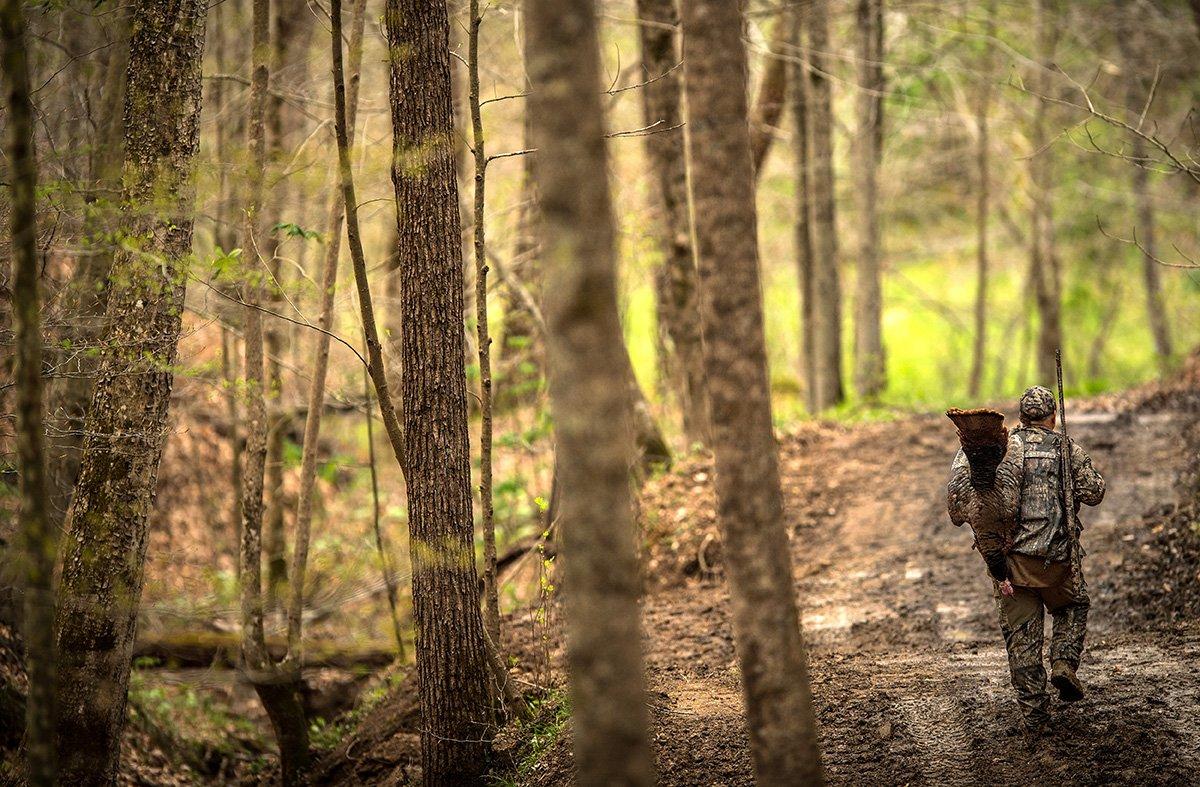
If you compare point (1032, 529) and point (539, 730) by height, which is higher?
point (1032, 529)

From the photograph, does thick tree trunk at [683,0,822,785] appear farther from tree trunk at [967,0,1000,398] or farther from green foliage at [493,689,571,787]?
tree trunk at [967,0,1000,398]

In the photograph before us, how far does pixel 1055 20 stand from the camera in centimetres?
1574

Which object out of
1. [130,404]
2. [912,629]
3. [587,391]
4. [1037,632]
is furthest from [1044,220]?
[587,391]

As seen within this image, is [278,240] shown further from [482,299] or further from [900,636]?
[900,636]

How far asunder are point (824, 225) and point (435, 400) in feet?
37.0

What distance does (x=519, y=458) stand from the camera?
43.6 feet

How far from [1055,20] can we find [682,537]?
452 inches

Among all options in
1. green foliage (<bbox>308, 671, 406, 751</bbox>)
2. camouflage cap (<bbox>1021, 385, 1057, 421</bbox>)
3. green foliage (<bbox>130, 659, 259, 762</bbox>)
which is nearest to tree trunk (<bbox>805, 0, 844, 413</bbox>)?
green foliage (<bbox>308, 671, 406, 751</bbox>)

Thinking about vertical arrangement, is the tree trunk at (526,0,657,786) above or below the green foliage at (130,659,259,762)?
above

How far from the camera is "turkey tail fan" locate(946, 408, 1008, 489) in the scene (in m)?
5.93

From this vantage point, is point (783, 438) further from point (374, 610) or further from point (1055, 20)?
point (1055, 20)

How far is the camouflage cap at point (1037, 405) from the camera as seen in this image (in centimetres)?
609

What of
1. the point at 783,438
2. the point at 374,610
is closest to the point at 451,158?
the point at 783,438

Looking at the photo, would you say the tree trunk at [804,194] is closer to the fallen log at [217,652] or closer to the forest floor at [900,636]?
the forest floor at [900,636]
